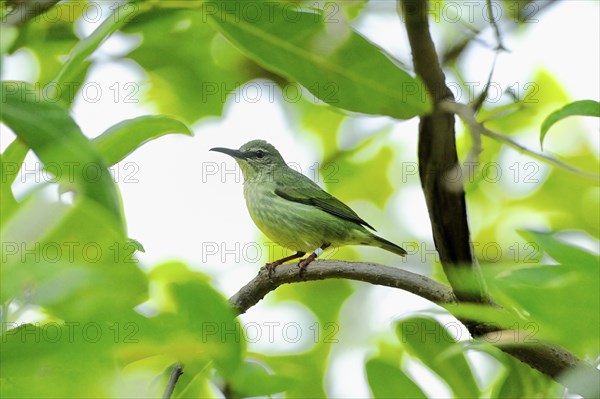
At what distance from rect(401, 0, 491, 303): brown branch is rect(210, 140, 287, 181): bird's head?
360 cm

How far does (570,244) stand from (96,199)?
0.49m

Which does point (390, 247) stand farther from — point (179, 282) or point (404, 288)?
point (179, 282)

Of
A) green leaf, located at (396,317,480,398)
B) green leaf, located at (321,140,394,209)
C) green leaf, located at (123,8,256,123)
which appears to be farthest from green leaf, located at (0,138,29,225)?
green leaf, located at (321,140,394,209)

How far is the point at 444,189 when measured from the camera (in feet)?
3.97

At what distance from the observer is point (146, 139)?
115 centimetres

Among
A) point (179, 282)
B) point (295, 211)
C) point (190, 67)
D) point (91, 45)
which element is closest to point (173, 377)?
point (179, 282)

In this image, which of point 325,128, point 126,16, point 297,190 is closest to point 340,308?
point 325,128

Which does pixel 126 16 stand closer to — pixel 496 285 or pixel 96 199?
pixel 96 199

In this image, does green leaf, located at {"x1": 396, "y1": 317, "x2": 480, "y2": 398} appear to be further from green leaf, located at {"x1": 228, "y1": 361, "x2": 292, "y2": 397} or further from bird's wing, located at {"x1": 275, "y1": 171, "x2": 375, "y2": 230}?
bird's wing, located at {"x1": 275, "y1": 171, "x2": 375, "y2": 230}

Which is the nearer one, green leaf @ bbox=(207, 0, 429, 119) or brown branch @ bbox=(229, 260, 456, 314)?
green leaf @ bbox=(207, 0, 429, 119)

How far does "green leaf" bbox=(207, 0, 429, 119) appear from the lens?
1.00m

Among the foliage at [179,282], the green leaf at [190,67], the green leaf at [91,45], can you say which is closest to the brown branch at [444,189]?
the foliage at [179,282]

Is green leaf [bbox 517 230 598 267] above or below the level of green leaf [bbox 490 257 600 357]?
above

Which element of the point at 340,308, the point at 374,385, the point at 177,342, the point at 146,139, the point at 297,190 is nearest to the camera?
the point at 177,342
